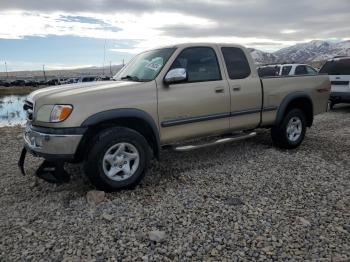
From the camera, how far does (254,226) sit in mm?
3773

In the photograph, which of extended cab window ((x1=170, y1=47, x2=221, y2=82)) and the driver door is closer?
the driver door

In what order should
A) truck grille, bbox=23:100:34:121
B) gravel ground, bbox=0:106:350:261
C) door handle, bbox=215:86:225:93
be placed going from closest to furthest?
gravel ground, bbox=0:106:350:261, truck grille, bbox=23:100:34:121, door handle, bbox=215:86:225:93

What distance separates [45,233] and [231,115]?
11.0ft

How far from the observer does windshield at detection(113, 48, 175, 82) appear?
16.9 ft

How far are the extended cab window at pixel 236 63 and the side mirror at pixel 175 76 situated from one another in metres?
1.21

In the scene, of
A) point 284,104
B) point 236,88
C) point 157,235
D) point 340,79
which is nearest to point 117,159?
point 157,235

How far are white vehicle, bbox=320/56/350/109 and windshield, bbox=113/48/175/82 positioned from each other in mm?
8801

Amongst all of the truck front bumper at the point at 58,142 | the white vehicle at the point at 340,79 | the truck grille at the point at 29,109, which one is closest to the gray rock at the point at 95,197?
the truck front bumper at the point at 58,142

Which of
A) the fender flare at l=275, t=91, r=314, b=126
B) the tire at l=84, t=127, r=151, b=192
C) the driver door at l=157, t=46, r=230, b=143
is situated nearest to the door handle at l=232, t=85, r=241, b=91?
the driver door at l=157, t=46, r=230, b=143

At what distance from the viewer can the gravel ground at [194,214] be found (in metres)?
3.34

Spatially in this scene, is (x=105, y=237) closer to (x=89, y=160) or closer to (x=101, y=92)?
(x=89, y=160)

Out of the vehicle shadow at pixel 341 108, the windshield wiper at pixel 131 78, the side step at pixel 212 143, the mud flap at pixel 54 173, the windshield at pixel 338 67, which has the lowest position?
the vehicle shadow at pixel 341 108

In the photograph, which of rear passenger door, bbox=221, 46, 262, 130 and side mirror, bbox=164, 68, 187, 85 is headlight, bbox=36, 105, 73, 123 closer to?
side mirror, bbox=164, 68, 187, 85

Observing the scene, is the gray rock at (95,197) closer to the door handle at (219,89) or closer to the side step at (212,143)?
the side step at (212,143)
